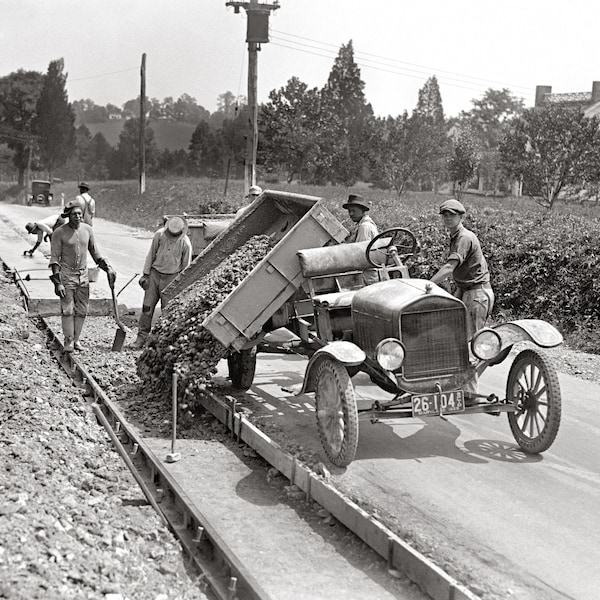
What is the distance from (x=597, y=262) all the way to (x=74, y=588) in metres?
11.2

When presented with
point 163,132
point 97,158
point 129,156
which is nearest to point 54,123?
point 129,156

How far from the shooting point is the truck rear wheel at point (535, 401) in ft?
22.5

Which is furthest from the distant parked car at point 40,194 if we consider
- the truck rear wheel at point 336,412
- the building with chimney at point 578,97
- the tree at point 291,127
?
the truck rear wheel at point 336,412

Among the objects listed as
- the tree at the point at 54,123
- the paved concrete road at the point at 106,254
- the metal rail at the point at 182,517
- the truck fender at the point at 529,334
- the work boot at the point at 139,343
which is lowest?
the metal rail at the point at 182,517

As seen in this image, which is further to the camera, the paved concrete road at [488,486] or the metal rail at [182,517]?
the paved concrete road at [488,486]

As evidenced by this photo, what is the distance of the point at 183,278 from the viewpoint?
987 cm

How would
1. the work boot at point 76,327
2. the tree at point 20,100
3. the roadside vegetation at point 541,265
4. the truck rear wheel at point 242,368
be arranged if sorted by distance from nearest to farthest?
1. the truck rear wheel at point 242,368
2. the work boot at point 76,327
3. the roadside vegetation at point 541,265
4. the tree at point 20,100

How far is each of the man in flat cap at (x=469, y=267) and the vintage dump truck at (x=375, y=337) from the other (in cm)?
59

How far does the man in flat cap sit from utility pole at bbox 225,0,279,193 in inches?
764

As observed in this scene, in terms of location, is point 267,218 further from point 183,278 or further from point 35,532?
point 35,532

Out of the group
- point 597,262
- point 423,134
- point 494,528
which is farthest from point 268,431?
point 423,134

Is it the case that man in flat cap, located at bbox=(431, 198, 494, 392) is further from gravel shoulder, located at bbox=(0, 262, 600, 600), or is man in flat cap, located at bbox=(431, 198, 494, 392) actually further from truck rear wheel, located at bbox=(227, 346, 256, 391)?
gravel shoulder, located at bbox=(0, 262, 600, 600)

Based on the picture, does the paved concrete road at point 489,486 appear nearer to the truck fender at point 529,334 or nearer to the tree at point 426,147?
the truck fender at point 529,334

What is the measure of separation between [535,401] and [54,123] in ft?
299
